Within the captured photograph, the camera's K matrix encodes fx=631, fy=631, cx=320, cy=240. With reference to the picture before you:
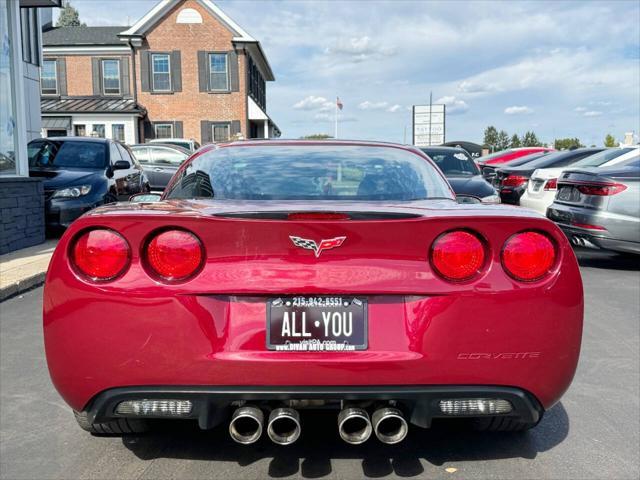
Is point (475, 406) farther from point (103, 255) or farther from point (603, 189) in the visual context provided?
point (603, 189)

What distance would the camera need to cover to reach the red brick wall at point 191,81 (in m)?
31.2

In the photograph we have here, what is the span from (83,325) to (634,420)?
109 inches

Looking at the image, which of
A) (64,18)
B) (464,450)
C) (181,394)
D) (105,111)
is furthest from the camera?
(64,18)

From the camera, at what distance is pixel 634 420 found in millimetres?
3287

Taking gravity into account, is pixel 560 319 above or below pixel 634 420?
above

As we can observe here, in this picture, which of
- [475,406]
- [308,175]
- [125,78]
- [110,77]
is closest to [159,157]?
[308,175]

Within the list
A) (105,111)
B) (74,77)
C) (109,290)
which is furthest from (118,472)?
(74,77)

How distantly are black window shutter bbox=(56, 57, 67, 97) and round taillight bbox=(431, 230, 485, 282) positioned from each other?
110ft

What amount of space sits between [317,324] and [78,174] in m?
8.89

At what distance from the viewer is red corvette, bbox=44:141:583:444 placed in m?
2.29

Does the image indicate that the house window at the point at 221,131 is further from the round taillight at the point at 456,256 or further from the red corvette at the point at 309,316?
the round taillight at the point at 456,256

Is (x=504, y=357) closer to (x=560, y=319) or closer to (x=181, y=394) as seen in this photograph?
(x=560, y=319)

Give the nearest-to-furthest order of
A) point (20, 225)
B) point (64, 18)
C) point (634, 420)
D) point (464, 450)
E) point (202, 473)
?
point (202, 473) < point (464, 450) < point (634, 420) < point (20, 225) < point (64, 18)

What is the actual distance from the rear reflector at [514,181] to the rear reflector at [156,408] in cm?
1011
